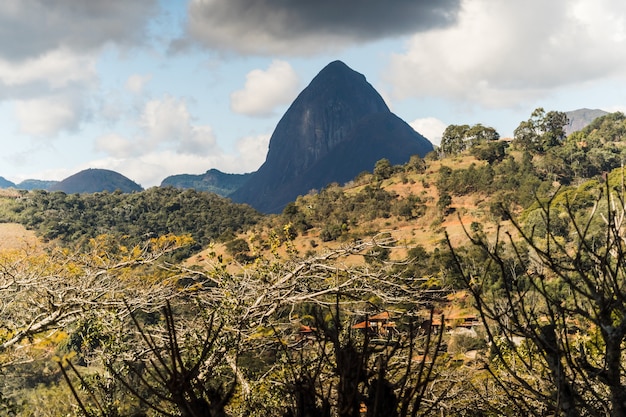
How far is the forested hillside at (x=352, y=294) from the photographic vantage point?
6.39ft

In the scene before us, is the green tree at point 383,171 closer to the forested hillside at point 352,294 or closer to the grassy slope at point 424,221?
the forested hillside at point 352,294

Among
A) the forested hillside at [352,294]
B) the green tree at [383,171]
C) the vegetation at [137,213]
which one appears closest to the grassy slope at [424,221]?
the forested hillside at [352,294]

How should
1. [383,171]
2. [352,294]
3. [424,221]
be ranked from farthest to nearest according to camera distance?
[383,171] < [424,221] < [352,294]

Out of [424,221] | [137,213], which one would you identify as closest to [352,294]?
[424,221]

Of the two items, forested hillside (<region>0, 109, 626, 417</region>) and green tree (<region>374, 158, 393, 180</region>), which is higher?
green tree (<region>374, 158, 393, 180</region>)

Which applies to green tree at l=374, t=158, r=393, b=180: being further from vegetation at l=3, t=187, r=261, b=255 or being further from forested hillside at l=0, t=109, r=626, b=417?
vegetation at l=3, t=187, r=261, b=255

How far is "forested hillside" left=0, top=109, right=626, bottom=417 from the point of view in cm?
195

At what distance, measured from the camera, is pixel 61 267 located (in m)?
9.05

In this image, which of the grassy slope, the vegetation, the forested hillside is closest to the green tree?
the forested hillside

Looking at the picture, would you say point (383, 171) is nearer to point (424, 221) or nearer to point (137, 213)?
point (424, 221)

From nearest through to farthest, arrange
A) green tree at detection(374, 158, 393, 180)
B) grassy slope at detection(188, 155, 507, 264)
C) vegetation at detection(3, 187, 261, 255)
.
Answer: grassy slope at detection(188, 155, 507, 264) → green tree at detection(374, 158, 393, 180) → vegetation at detection(3, 187, 261, 255)

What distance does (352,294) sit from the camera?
21.2ft

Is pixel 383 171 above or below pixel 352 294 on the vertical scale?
above

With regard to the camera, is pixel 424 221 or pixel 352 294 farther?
pixel 424 221
